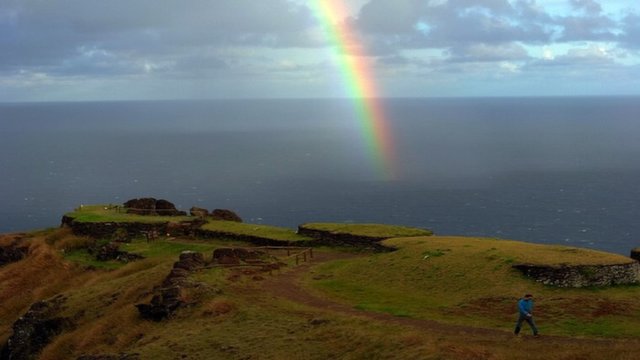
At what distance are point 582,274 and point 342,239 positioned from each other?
18.4 metres

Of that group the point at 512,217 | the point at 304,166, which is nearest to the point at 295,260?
the point at 512,217

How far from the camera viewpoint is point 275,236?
4875cm

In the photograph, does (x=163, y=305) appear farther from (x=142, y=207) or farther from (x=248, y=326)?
(x=142, y=207)

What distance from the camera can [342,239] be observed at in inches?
1837

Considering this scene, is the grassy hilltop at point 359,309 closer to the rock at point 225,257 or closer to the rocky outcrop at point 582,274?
the rocky outcrop at point 582,274

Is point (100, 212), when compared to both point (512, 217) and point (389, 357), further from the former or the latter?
point (512, 217)

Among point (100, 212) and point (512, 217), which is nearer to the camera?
point (100, 212)

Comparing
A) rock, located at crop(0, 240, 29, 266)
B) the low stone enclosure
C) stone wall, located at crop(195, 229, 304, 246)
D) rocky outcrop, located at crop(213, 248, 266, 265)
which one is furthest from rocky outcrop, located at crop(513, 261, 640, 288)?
rock, located at crop(0, 240, 29, 266)

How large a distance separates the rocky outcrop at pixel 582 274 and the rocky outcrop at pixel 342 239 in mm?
12894

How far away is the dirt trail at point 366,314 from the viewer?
24125mm

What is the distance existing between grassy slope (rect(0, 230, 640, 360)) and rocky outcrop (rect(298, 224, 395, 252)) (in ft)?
12.1

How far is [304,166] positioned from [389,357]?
167 m

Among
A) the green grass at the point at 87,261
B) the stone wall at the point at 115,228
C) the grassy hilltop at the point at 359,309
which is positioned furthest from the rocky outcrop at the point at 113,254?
the stone wall at the point at 115,228

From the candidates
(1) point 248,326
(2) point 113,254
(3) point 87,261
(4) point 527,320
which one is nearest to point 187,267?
(1) point 248,326
